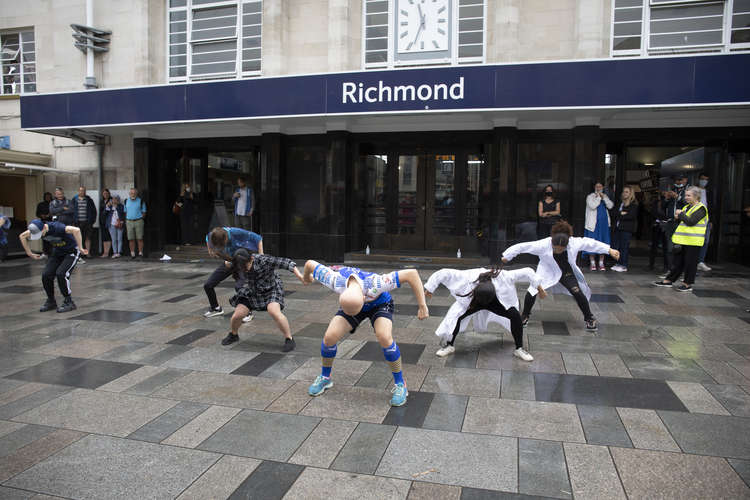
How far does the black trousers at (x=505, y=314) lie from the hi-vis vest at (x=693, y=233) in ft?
17.3

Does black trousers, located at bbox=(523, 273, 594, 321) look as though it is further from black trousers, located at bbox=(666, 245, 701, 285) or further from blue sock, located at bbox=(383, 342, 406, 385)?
black trousers, located at bbox=(666, 245, 701, 285)

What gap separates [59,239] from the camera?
7906mm

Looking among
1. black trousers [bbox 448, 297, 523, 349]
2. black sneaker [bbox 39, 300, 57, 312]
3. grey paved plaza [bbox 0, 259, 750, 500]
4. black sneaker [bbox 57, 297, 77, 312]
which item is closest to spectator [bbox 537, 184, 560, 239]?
grey paved plaza [bbox 0, 259, 750, 500]

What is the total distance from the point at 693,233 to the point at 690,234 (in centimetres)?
5

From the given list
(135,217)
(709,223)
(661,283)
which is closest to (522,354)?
(661,283)

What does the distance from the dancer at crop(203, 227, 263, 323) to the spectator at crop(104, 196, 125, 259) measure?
7979 mm

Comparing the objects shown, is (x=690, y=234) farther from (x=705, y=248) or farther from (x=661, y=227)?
(x=705, y=248)

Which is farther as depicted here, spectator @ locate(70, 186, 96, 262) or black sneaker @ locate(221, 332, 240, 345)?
spectator @ locate(70, 186, 96, 262)

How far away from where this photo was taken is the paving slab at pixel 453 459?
3182 millimetres

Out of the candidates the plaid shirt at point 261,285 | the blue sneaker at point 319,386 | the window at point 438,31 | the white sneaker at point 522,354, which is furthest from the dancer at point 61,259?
the window at point 438,31

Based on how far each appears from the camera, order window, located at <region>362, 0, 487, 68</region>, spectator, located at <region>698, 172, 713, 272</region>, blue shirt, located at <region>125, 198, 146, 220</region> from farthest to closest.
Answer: blue shirt, located at <region>125, 198, 146, 220</region>, window, located at <region>362, 0, 487, 68</region>, spectator, located at <region>698, 172, 713, 272</region>

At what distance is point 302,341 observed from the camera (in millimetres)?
6289

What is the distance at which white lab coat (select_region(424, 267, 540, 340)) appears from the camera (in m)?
5.45

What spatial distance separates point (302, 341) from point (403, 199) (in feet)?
26.2
